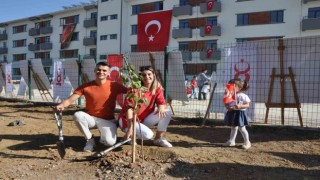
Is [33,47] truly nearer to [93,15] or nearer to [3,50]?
[3,50]

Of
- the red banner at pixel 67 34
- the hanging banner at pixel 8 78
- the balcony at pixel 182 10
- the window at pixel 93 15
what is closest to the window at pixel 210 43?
the balcony at pixel 182 10

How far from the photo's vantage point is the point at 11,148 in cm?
596

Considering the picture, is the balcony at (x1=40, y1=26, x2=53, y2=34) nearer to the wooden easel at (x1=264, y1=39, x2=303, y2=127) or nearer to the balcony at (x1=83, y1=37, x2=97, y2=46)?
the balcony at (x1=83, y1=37, x2=97, y2=46)

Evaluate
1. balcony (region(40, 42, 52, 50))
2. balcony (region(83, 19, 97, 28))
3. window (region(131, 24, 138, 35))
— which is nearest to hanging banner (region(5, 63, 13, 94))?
window (region(131, 24, 138, 35))

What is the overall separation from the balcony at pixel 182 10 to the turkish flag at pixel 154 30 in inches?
38.5

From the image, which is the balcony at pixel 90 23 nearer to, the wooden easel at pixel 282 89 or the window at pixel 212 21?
the window at pixel 212 21

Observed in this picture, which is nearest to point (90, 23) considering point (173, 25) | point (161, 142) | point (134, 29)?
point (134, 29)

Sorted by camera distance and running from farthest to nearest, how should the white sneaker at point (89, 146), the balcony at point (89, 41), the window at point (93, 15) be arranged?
the window at point (93, 15), the balcony at point (89, 41), the white sneaker at point (89, 146)

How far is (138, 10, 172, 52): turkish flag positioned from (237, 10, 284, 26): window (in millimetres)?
9338

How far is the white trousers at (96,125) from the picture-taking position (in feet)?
18.5

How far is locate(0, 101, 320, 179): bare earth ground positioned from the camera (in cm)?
457

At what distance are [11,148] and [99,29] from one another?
158ft

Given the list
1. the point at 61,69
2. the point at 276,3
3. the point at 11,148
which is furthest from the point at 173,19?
the point at 11,148

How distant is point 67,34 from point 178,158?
56.6 meters
